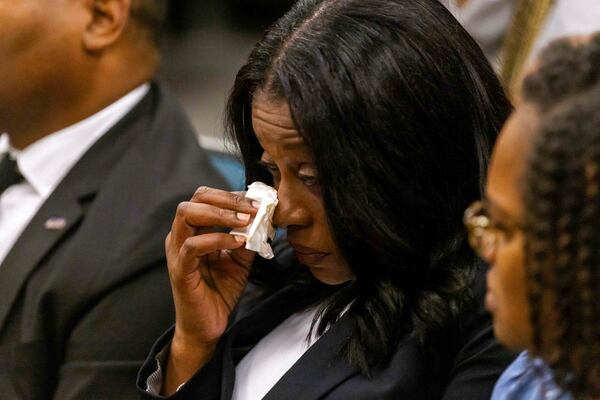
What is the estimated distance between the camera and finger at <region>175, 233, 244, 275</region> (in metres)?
1.55

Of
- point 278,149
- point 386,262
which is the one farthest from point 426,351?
point 278,149

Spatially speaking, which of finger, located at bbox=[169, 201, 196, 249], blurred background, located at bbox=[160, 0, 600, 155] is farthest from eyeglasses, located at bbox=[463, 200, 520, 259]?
blurred background, located at bbox=[160, 0, 600, 155]

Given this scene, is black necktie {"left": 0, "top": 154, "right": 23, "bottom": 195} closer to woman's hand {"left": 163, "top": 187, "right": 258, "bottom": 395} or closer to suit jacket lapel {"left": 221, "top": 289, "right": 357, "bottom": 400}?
woman's hand {"left": 163, "top": 187, "right": 258, "bottom": 395}

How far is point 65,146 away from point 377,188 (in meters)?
0.90

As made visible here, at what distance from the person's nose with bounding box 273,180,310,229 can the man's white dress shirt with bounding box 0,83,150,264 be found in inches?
28.2

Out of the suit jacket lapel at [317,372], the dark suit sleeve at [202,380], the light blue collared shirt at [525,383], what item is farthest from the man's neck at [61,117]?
the light blue collared shirt at [525,383]

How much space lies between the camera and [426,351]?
1446 millimetres

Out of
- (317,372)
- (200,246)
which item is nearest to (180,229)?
(200,246)

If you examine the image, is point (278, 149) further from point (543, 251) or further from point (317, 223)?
point (543, 251)

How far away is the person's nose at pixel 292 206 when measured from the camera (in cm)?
147

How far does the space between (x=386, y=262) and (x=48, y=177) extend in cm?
92

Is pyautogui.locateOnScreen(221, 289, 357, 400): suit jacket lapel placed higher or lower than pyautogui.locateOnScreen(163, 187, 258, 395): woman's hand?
lower

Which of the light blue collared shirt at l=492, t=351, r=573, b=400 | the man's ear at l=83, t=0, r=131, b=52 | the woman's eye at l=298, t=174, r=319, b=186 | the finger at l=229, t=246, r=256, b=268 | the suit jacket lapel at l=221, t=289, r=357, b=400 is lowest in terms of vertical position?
the light blue collared shirt at l=492, t=351, r=573, b=400

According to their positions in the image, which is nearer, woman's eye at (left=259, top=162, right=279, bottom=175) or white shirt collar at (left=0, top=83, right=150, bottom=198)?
woman's eye at (left=259, top=162, right=279, bottom=175)
